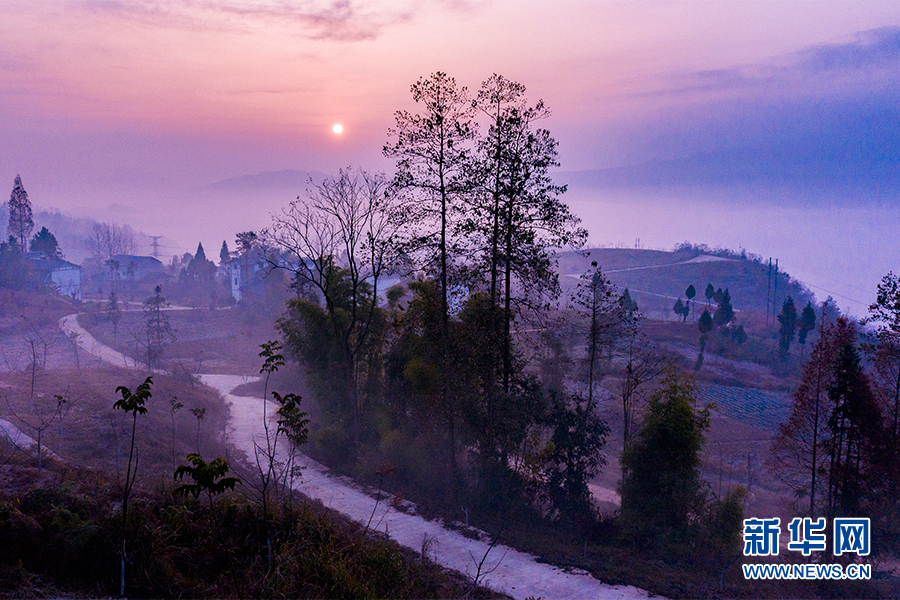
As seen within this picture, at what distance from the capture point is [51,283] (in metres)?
45.6

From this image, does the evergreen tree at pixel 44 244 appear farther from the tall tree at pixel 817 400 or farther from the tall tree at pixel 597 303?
the tall tree at pixel 817 400

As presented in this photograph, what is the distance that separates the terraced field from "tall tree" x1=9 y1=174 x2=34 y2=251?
54.9 meters

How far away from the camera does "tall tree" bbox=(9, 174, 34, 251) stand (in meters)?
46.3

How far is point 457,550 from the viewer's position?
10.2 m

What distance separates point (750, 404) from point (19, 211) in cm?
5956

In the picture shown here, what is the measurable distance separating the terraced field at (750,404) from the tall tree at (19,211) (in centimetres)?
5488

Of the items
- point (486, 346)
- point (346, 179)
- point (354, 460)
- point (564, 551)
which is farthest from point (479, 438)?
point (346, 179)

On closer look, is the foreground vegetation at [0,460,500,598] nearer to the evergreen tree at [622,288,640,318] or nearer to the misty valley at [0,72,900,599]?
the misty valley at [0,72,900,599]

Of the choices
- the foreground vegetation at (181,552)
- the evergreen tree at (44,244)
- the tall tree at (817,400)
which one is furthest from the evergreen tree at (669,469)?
the evergreen tree at (44,244)

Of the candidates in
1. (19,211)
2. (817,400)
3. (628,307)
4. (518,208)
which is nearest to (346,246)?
(518,208)

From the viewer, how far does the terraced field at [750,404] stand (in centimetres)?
2712

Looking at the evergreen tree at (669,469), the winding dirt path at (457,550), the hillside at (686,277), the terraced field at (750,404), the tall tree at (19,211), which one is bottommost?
the terraced field at (750,404)

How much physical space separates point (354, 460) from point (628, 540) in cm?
770

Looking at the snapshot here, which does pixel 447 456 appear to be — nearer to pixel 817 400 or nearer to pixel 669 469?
pixel 669 469
